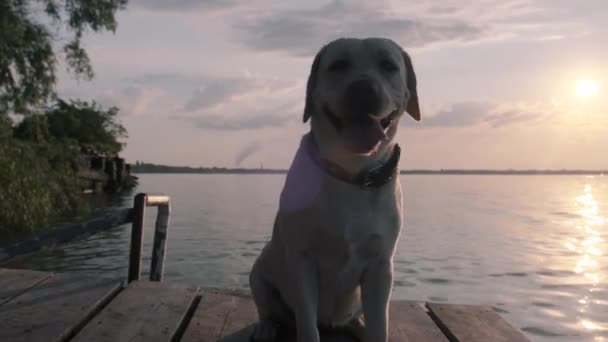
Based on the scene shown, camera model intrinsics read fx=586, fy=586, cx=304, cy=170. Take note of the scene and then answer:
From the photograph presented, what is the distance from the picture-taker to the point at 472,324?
11.8ft

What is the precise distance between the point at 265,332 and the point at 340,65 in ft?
4.85

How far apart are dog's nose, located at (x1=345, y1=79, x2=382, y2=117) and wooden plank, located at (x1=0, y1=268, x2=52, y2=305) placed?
8.61 ft

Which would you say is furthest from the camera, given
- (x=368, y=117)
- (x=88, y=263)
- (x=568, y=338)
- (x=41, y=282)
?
(x=88, y=263)

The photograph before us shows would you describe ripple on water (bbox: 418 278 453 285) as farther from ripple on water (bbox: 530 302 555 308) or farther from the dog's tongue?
the dog's tongue

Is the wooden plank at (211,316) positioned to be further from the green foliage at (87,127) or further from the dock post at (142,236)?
the green foliage at (87,127)

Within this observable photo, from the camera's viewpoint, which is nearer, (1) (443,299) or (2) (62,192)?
(1) (443,299)

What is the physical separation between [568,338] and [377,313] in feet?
18.6

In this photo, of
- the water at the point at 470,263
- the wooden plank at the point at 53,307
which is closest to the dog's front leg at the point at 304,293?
the wooden plank at the point at 53,307

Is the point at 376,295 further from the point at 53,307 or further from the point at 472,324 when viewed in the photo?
the point at 53,307

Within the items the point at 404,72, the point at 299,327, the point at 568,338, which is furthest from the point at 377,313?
the point at 568,338

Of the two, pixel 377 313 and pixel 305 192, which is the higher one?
pixel 305 192

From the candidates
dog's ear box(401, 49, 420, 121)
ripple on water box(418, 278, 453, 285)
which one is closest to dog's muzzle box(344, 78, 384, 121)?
dog's ear box(401, 49, 420, 121)

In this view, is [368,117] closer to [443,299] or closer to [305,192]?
[305,192]

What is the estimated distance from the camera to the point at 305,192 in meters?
2.82
